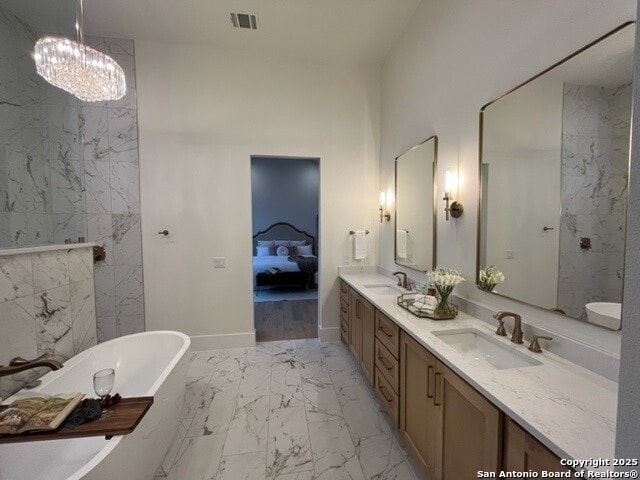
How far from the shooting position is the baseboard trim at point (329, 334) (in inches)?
140

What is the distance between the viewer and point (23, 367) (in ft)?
4.39

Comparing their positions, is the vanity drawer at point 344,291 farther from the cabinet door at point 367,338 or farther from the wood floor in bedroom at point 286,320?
the wood floor in bedroom at point 286,320

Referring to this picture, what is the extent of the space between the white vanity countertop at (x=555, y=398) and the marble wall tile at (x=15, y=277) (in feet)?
7.54

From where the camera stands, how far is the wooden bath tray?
1.18 meters

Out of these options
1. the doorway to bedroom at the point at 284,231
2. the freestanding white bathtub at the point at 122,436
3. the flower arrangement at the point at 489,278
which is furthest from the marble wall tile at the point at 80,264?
the doorway to bedroom at the point at 284,231

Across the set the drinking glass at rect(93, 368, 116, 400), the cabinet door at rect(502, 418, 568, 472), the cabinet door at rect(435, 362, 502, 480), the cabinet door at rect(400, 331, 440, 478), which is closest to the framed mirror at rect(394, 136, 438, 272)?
the cabinet door at rect(400, 331, 440, 478)

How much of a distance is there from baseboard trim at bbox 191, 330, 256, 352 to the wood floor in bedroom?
207mm

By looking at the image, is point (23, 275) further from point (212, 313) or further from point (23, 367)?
point (212, 313)

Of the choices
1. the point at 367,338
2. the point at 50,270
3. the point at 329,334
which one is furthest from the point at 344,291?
the point at 50,270

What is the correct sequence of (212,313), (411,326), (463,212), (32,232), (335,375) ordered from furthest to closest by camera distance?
1. (212,313)
2. (335,375)
3. (32,232)
4. (463,212)
5. (411,326)

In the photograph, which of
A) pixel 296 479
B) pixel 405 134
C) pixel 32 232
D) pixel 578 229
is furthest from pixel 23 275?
pixel 405 134

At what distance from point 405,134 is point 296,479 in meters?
3.07

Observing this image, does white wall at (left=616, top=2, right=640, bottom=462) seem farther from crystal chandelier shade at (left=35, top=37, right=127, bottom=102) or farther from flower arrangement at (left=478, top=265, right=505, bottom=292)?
crystal chandelier shade at (left=35, top=37, right=127, bottom=102)

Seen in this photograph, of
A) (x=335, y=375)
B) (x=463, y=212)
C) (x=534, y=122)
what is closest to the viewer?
(x=534, y=122)
